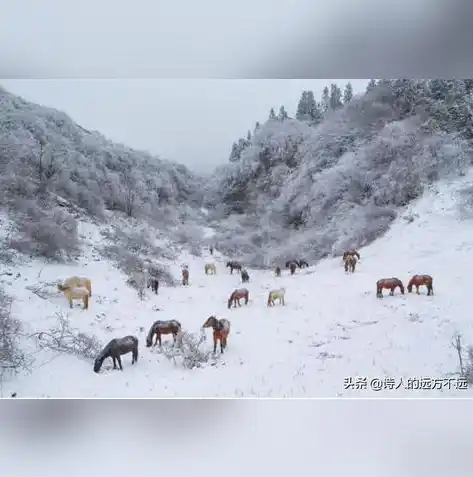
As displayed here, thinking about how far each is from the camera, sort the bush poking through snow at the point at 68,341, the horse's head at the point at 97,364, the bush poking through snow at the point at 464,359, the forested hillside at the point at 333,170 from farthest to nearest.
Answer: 1. the forested hillside at the point at 333,170
2. the bush poking through snow at the point at 68,341
3. the horse's head at the point at 97,364
4. the bush poking through snow at the point at 464,359

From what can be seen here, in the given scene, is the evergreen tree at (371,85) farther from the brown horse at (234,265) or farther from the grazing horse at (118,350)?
the grazing horse at (118,350)

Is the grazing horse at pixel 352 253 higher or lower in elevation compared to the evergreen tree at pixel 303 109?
lower

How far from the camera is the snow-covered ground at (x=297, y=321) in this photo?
366 centimetres

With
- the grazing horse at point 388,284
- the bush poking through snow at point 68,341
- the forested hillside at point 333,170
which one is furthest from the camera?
the forested hillside at point 333,170

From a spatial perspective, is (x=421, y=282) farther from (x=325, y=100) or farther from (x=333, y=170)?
(x=325, y=100)

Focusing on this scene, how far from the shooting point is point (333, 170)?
5020 millimetres

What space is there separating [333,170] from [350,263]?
1.15 metres

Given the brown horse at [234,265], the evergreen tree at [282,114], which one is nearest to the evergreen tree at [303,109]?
the evergreen tree at [282,114]

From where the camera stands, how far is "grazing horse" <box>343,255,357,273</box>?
460 centimetres

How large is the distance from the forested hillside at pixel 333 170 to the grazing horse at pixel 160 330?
102 cm

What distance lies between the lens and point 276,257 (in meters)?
4.71

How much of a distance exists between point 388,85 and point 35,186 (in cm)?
380
